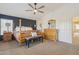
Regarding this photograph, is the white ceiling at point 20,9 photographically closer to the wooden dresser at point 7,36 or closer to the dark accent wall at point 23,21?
the dark accent wall at point 23,21

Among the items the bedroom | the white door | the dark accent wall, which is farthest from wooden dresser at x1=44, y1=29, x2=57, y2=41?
the white door

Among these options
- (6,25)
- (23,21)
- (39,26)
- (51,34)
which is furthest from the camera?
(51,34)

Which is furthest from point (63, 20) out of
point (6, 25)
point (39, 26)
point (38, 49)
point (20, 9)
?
point (6, 25)

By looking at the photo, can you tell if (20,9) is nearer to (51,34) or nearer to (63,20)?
(51,34)

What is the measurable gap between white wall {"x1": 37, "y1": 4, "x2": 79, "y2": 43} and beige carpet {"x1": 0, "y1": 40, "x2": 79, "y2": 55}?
29 centimetres

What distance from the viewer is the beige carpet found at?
196 centimetres

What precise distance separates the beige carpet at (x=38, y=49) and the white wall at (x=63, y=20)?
0.29 metres

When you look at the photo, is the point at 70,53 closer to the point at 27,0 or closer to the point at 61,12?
the point at 61,12

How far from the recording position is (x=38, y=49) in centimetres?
210

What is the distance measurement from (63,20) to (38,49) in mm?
1007
